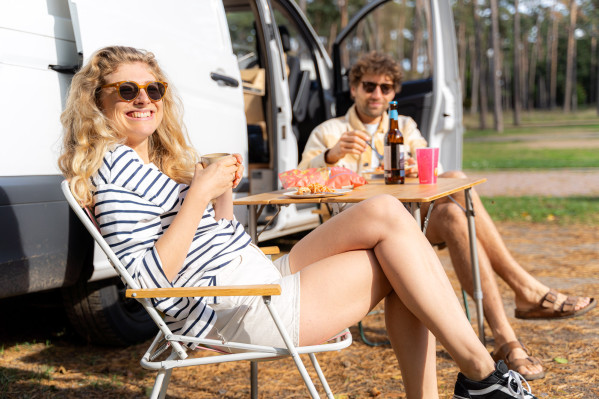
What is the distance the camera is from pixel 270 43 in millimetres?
4492

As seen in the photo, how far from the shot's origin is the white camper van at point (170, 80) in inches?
103

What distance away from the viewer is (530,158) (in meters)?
17.0

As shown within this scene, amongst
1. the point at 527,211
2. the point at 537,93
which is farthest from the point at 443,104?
the point at 537,93

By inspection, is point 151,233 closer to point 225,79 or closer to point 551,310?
point 225,79

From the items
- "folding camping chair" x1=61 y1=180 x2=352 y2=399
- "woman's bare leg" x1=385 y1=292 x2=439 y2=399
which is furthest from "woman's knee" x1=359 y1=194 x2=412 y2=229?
"folding camping chair" x1=61 y1=180 x2=352 y2=399

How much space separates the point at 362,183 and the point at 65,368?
169 centimetres

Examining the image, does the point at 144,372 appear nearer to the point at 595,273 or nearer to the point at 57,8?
the point at 57,8

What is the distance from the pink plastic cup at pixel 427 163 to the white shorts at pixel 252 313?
1.16 metres

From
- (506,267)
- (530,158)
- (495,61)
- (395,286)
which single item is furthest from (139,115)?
(495,61)

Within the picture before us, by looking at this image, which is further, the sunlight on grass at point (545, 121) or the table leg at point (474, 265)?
the sunlight on grass at point (545, 121)

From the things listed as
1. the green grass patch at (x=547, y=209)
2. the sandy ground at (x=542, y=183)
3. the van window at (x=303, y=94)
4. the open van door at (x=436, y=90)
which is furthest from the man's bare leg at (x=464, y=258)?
the sandy ground at (x=542, y=183)

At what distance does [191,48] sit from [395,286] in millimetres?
1973

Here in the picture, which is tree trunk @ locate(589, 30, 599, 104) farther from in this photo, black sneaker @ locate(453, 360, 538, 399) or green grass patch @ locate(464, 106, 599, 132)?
black sneaker @ locate(453, 360, 538, 399)

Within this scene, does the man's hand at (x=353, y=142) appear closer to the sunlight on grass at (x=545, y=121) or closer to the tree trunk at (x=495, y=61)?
the tree trunk at (x=495, y=61)
